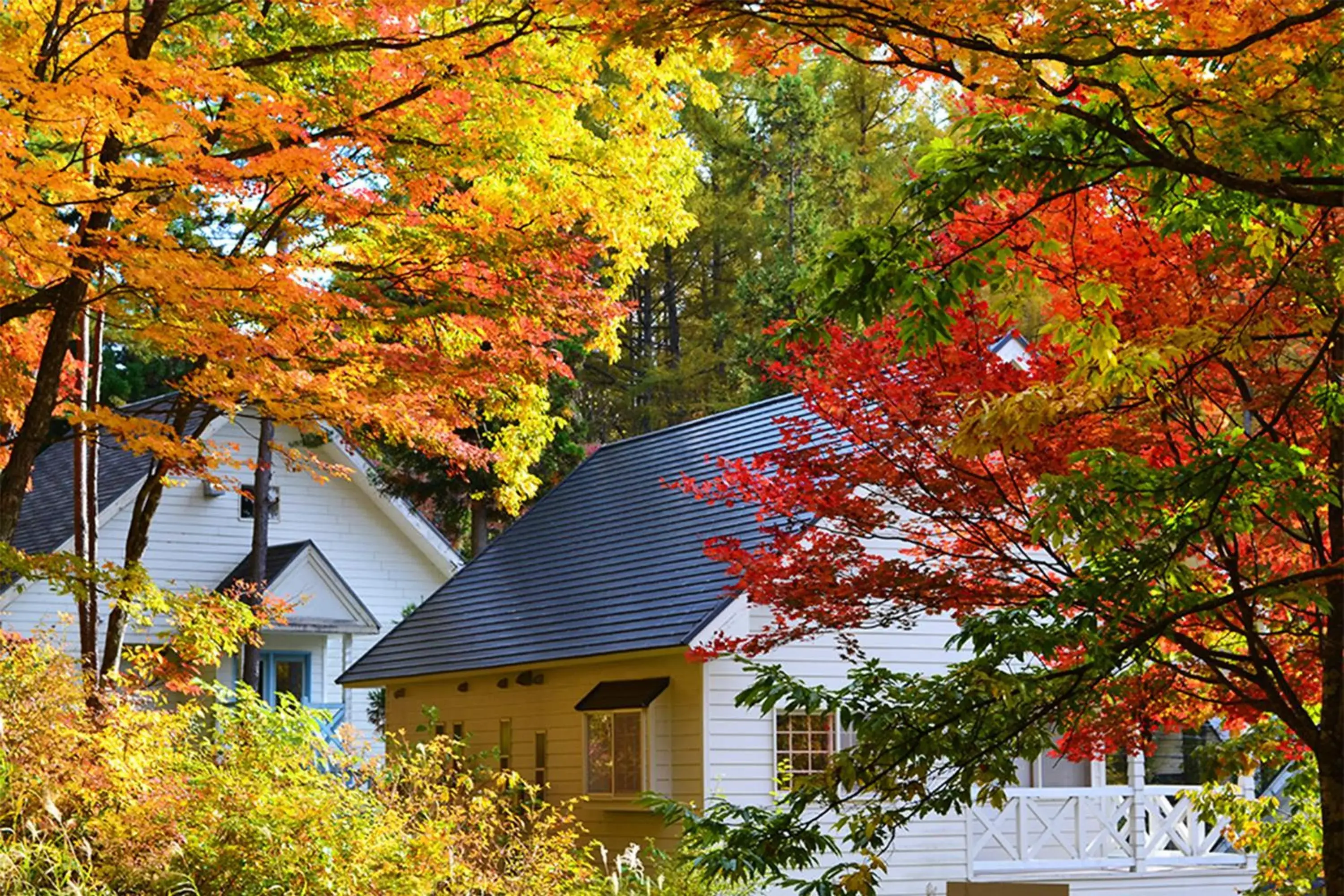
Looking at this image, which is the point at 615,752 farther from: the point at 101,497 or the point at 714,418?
the point at 101,497

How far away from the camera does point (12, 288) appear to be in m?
10.2

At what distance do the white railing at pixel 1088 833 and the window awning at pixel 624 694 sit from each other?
373 centimetres

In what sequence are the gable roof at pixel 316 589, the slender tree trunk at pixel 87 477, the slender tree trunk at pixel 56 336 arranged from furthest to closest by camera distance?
the gable roof at pixel 316 589, the slender tree trunk at pixel 87 477, the slender tree trunk at pixel 56 336

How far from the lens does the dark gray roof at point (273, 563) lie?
2539 cm

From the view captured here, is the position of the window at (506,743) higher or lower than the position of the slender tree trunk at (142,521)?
lower

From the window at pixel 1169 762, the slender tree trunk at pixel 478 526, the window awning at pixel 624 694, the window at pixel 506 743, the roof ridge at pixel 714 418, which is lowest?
the window at pixel 1169 762

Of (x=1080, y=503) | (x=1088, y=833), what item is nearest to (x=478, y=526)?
(x=1088, y=833)

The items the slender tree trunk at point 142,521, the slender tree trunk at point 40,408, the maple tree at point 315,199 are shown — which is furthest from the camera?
the slender tree trunk at point 142,521

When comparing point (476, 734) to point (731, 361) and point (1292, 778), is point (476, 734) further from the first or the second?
point (731, 361)

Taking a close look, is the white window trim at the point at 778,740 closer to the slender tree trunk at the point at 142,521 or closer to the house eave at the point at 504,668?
the house eave at the point at 504,668

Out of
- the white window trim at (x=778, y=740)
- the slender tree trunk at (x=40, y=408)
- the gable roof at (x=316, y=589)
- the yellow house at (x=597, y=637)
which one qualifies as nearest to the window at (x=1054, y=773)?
the white window trim at (x=778, y=740)

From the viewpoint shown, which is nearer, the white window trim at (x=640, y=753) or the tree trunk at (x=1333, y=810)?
the tree trunk at (x=1333, y=810)

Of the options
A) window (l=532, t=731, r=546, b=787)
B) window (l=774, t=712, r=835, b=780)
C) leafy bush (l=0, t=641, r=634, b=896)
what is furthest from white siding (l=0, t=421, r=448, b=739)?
leafy bush (l=0, t=641, r=634, b=896)

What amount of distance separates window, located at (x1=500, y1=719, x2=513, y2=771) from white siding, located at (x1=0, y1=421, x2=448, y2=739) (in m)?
7.98
